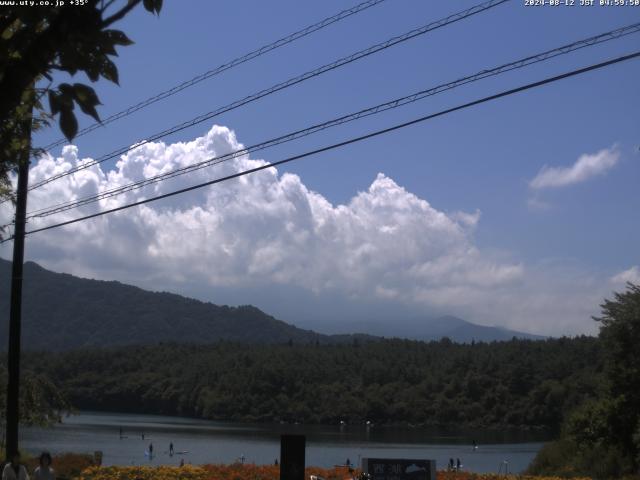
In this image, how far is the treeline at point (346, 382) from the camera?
4793 inches

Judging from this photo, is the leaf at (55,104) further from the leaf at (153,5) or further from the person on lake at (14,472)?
the person on lake at (14,472)

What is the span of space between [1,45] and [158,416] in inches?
5846

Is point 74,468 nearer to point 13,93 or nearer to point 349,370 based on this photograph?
point 13,93

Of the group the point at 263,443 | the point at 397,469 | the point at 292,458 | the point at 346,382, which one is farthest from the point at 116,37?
the point at 346,382

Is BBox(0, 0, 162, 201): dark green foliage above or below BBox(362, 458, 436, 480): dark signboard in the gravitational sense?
above

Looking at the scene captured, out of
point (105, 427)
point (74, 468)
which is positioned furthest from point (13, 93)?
point (105, 427)

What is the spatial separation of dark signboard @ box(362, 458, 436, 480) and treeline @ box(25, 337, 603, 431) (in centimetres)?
9262

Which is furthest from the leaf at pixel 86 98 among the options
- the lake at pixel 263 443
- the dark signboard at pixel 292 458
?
the lake at pixel 263 443

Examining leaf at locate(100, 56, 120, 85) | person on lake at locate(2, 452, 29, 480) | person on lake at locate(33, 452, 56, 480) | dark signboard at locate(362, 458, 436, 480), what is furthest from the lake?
leaf at locate(100, 56, 120, 85)

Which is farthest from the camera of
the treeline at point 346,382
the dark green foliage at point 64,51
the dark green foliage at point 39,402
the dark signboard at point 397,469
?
the treeline at point 346,382

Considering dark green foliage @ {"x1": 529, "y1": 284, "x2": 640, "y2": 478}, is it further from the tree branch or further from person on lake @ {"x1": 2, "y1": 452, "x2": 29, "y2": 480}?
the tree branch

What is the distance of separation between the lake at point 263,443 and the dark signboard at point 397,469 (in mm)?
34755

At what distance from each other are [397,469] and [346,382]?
126 metres

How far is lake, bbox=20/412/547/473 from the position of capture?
63.8 metres
